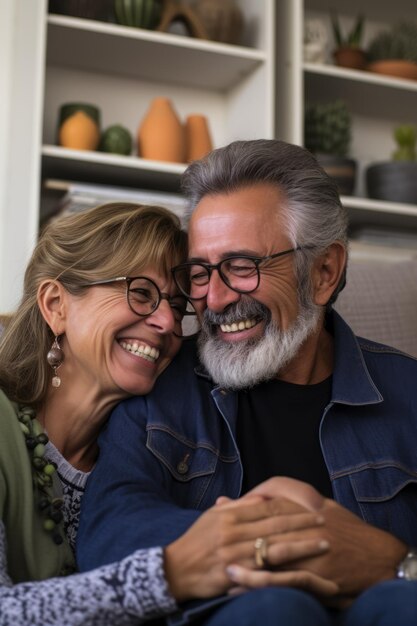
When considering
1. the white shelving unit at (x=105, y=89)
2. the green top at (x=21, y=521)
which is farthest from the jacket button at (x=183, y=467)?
the white shelving unit at (x=105, y=89)

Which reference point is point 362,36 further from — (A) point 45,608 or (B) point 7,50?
(A) point 45,608

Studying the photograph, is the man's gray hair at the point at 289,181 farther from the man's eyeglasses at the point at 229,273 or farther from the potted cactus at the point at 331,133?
the potted cactus at the point at 331,133

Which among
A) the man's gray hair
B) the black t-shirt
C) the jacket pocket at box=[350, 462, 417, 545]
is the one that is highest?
the man's gray hair

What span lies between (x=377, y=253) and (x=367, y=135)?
2.01 feet

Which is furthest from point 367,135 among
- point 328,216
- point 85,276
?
point 85,276

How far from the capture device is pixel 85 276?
66.9 inches

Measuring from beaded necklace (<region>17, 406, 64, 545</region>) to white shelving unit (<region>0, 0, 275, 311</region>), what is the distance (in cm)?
132

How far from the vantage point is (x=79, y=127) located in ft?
10.5

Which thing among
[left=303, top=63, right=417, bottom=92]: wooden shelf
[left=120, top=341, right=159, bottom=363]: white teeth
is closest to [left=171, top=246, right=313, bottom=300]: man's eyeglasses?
[left=120, top=341, right=159, bottom=363]: white teeth

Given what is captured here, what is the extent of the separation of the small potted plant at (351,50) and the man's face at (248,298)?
79.9 inches

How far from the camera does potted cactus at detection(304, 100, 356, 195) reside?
11.4 ft

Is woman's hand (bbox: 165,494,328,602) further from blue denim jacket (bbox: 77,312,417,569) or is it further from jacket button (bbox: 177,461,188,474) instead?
jacket button (bbox: 177,461,188,474)

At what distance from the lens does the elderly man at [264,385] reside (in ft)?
Answer: 5.30

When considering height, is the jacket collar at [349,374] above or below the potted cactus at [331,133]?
below
